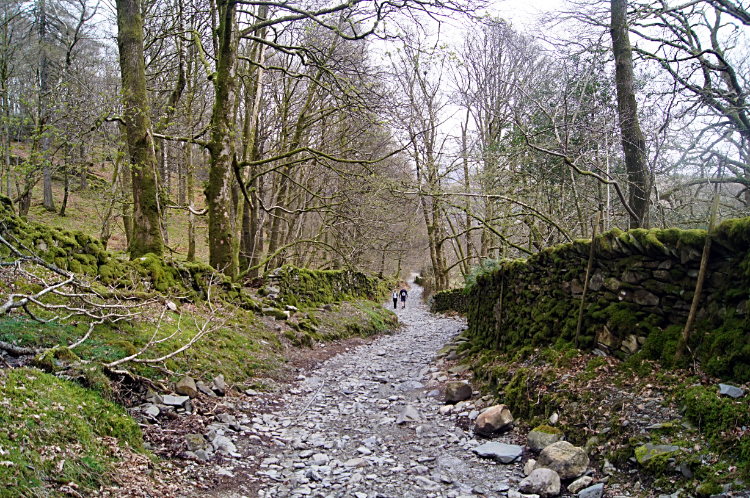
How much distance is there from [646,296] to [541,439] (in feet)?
5.86

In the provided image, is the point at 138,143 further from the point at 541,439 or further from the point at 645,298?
the point at 645,298

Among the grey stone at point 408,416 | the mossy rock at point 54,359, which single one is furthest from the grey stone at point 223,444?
the grey stone at point 408,416

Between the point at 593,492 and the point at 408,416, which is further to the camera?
the point at 408,416

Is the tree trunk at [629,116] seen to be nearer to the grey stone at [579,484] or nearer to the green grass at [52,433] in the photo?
the grey stone at [579,484]

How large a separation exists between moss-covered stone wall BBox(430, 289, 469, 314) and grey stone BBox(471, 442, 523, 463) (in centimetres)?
1311

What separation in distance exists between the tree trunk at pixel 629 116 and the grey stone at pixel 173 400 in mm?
6922

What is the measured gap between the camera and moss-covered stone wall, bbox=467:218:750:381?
331 centimetres

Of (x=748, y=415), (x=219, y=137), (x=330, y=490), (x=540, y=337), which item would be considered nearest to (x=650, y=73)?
(x=540, y=337)

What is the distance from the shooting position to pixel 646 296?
4289 mm

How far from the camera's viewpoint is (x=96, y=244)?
609 centimetres

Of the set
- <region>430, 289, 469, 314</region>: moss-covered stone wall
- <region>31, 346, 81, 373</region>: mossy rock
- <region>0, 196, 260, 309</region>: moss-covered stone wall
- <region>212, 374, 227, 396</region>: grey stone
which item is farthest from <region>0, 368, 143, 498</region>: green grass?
<region>430, 289, 469, 314</region>: moss-covered stone wall

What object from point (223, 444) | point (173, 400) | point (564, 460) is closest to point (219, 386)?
point (173, 400)

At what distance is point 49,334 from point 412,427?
3.82 metres

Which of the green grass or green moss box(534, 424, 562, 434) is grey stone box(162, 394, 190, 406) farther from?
green moss box(534, 424, 562, 434)
